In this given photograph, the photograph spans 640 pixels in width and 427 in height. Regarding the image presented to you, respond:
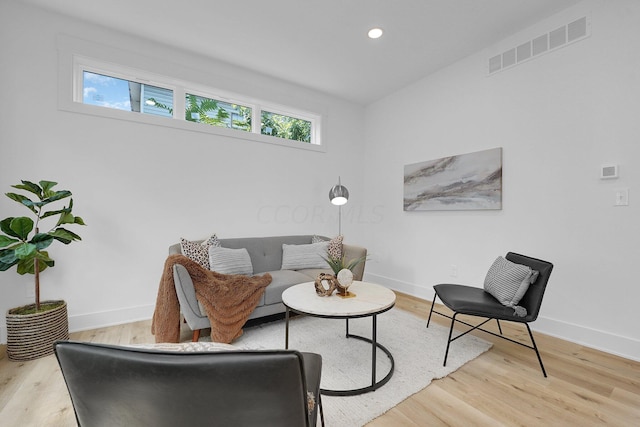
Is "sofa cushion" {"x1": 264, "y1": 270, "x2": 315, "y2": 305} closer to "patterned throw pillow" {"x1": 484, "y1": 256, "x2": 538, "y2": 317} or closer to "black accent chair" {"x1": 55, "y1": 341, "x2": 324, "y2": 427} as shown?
"patterned throw pillow" {"x1": 484, "y1": 256, "x2": 538, "y2": 317}

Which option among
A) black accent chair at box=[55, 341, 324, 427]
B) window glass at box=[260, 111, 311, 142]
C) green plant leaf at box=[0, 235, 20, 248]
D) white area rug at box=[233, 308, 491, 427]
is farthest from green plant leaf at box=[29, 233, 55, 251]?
window glass at box=[260, 111, 311, 142]

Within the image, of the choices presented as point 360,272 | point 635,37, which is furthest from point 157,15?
point 635,37

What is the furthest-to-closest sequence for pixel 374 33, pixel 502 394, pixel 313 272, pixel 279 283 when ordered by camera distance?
pixel 313 272
pixel 374 33
pixel 279 283
pixel 502 394

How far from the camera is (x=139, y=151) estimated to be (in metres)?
2.84

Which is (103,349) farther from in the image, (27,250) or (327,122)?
(327,122)

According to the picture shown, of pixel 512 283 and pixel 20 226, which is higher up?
pixel 20 226

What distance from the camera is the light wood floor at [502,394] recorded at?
4.92 ft

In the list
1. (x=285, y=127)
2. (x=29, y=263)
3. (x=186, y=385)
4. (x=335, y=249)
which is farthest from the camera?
(x=285, y=127)

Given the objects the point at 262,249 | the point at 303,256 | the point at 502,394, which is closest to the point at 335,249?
the point at 303,256

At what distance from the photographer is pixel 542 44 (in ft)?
8.50

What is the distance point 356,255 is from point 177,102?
2.62 metres

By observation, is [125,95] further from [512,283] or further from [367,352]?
[512,283]

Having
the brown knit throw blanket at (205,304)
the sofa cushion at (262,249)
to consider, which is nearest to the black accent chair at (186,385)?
the brown knit throw blanket at (205,304)

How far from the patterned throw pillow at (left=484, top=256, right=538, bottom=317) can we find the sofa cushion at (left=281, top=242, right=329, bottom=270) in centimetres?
172
